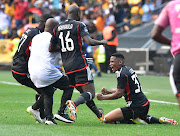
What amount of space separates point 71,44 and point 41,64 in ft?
1.98

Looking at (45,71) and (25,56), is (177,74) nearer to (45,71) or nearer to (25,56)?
(45,71)

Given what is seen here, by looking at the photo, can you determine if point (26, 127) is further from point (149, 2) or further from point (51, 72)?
point (149, 2)

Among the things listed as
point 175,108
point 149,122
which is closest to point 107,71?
point 175,108

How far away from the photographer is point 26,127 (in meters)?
7.89

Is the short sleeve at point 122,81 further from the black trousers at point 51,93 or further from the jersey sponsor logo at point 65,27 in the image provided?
the jersey sponsor logo at point 65,27

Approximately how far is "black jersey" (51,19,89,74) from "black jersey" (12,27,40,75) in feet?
1.52

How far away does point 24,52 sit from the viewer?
339 inches

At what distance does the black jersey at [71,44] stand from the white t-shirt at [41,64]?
0.66 ft

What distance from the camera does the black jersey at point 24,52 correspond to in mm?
8562

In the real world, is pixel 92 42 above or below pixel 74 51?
above

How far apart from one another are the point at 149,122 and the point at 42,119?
187 cm

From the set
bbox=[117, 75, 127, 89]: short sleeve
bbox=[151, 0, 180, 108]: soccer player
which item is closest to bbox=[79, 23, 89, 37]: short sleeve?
bbox=[117, 75, 127, 89]: short sleeve

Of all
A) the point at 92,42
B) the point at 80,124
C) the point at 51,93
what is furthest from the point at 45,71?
the point at 80,124

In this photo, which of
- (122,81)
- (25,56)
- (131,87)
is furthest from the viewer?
(25,56)
